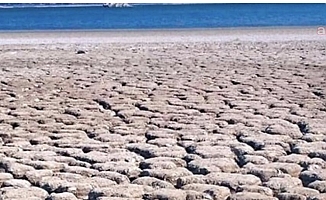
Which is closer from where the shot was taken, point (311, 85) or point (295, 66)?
point (311, 85)

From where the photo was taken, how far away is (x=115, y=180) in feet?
17.0

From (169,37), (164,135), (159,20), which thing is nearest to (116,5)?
(159,20)

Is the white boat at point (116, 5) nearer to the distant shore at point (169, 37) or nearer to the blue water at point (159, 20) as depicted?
the blue water at point (159, 20)

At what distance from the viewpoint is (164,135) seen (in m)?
6.76

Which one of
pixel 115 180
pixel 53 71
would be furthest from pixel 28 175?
pixel 53 71

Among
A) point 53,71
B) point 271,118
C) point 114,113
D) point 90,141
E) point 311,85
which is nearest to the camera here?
point 90,141

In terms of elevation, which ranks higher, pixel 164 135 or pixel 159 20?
pixel 159 20

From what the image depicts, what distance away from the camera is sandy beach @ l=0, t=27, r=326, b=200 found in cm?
502

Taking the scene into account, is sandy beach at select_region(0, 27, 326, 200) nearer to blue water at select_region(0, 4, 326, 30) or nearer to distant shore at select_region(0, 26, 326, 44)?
distant shore at select_region(0, 26, 326, 44)

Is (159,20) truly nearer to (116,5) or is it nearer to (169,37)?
(169,37)

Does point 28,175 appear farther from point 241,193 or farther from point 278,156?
point 278,156

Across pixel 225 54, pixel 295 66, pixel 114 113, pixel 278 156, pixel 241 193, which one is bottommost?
pixel 241 193

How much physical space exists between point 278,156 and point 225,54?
38.1ft

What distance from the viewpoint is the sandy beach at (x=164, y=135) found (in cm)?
502
